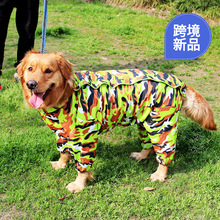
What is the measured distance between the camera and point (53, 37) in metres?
8.21

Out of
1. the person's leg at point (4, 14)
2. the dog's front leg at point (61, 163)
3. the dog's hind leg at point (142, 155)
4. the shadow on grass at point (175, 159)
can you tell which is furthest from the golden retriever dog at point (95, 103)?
the person's leg at point (4, 14)

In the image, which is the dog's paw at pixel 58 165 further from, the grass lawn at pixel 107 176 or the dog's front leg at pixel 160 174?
the dog's front leg at pixel 160 174

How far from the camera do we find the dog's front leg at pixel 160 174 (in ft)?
10.6

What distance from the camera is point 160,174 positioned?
10.7 feet

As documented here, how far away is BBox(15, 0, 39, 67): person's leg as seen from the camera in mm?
4766

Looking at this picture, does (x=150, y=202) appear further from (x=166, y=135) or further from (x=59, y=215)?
(x=59, y=215)

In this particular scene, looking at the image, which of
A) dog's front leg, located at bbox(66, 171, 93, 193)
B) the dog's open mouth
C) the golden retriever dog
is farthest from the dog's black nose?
dog's front leg, located at bbox(66, 171, 93, 193)

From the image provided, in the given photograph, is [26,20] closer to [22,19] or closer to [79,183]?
[22,19]

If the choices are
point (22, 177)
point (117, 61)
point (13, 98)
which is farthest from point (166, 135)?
point (117, 61)

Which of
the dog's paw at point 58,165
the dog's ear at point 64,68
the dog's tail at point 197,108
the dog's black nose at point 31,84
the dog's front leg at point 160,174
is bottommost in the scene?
the dog's paw at point 58,165

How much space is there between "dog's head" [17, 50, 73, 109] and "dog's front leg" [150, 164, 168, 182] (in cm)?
155

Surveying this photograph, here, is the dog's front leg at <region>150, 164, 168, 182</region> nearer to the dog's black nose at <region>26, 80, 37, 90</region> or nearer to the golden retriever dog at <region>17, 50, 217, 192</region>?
the golden retriever dog at <region>17, 50, 217, 192</region>

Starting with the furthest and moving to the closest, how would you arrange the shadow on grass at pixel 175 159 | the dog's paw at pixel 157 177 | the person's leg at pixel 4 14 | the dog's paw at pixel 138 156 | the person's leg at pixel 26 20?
the person's leg at pixel 26 20, the person's leg at pixel 4 14, the dog's paw at pixel 138 156, the shadow on grass at pixel 175 159, the dog's paw at pixel 157 177

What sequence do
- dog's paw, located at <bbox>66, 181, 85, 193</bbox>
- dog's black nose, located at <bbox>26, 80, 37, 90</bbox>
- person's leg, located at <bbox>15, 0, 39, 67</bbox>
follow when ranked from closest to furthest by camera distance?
dog's black nose, located at <bbox>26, 80, 37, 90</bbox>, dog's paw, located at <bbox>66, 181, 85, 193</bbox>, person's leg, located at <bbox>15, 0, 39, 67</bbox>
